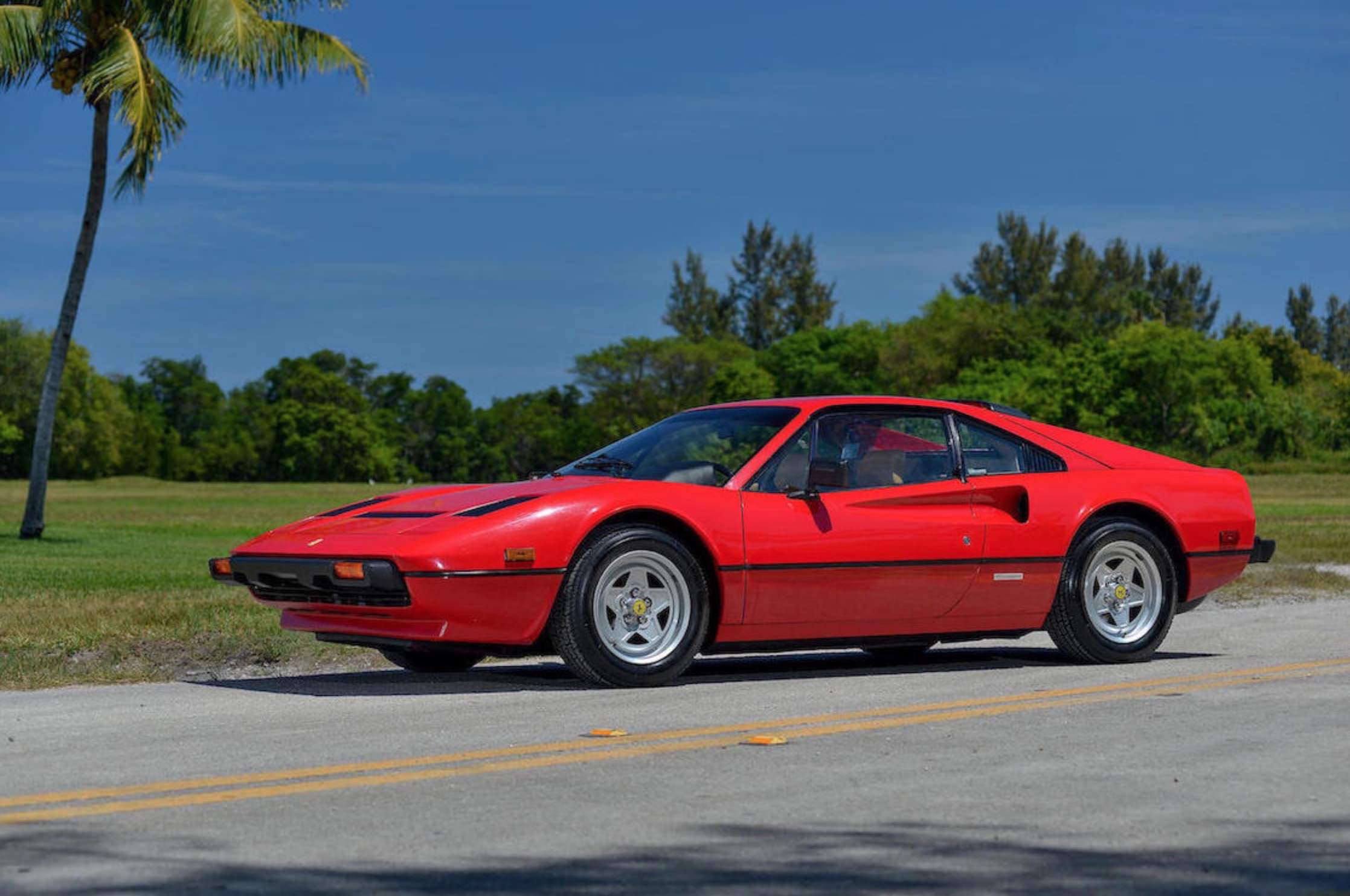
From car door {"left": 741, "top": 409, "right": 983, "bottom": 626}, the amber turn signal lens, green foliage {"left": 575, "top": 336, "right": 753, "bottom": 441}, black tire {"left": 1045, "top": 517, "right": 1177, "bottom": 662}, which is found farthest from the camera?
green foliage {"left": 575, "top": 336, "right": 753, "bottom": 441}

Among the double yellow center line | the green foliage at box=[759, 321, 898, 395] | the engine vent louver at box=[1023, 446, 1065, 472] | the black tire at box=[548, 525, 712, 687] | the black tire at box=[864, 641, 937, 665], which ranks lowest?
the double yellow center line

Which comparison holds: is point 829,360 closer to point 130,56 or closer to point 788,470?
point 130,56

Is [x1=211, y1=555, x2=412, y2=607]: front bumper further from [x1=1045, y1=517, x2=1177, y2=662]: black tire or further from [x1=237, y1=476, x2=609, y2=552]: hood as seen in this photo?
[x1=1045, y1=517, x2=1177, y2=662]: black tire

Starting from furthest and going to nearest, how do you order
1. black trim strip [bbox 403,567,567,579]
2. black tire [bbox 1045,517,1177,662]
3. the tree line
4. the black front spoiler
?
the tree line → the black front spoiler → black tire [bbox 1045,517,1177,662] → black trim strip [bbox 403,567,567,579]

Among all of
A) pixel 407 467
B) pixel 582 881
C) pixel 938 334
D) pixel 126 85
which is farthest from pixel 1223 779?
pixel 407 467

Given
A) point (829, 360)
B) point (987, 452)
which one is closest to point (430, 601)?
point (987, 452)

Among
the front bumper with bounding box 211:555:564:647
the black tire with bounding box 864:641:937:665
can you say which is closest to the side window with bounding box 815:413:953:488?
the black tire with bounding box 864:641:937:665

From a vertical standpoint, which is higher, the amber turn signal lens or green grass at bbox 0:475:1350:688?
the amber turn signal lens

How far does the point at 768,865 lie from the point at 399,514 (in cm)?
420

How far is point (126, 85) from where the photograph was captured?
2375 centimetres

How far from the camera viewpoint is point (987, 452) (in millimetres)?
9172

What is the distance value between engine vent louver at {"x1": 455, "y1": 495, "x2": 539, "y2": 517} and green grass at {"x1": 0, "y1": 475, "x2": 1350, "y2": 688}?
77.8 inches

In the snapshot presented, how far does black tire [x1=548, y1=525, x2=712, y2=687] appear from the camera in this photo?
769 cm

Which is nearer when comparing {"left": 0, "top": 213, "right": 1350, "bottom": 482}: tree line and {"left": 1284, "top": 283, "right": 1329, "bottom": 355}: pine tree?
{"left": 0, "top": 213, "right": 1350, "bottom": 482}: tree line
